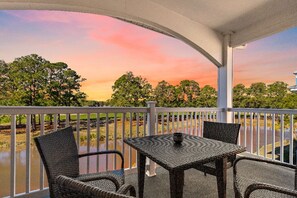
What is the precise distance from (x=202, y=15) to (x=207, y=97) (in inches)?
89.2

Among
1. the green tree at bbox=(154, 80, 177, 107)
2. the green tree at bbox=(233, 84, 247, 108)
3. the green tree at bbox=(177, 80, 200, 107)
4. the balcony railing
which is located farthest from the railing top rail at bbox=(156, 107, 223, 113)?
the green tree at bbox=(154, 80, 177, 107)

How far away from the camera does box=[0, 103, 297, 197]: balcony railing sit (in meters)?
2.28

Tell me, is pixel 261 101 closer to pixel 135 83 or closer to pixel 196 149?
pixel 135 83

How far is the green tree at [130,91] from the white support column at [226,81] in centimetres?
199

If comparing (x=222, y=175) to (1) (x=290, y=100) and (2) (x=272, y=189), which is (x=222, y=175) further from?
(1) (x=290, y=100)

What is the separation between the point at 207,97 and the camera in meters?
5.28

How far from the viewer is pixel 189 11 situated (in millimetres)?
3746

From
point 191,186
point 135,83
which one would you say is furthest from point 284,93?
point 135,83

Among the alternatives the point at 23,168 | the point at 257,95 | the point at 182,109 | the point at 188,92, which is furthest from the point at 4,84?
the point at 257,95

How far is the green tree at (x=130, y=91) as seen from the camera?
5043 mm

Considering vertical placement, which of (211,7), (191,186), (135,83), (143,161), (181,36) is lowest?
(191,186)

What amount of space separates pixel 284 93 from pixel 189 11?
3.00 metres

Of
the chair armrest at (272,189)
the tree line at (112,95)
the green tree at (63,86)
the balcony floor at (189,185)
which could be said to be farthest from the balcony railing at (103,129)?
the chair armrest at (272,189)

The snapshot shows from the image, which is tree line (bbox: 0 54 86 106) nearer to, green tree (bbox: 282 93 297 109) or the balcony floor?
the balcony floor
